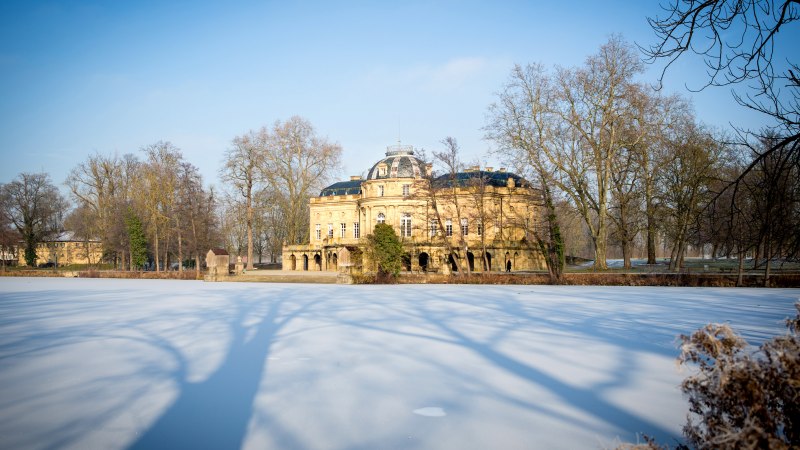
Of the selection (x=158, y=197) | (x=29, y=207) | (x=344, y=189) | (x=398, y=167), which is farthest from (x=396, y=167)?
(x=29, y=207)

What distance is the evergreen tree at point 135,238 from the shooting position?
144 feet

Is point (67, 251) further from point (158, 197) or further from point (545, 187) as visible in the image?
point (545, 187)

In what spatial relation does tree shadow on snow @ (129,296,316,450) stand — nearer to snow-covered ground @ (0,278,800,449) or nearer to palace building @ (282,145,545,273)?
snow-covered ground @ (0,278,800,449)

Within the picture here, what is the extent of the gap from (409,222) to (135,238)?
2346 cm

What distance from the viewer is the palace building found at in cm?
4278

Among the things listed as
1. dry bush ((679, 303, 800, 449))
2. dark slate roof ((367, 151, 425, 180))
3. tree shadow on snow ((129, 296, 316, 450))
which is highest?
dark slate roof ((367, 151, 425, 180))

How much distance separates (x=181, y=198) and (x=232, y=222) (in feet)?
83.4

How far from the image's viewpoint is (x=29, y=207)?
58656 millimetres

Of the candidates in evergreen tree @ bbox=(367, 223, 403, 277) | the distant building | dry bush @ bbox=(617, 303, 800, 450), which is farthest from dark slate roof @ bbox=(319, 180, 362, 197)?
dry bush @ bbox=(617, 303, 800, 450)

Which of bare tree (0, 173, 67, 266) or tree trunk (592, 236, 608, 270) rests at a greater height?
bare tree (0, 173, 67, 266)

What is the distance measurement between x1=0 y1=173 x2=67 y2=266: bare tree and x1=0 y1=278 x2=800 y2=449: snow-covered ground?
5465cm

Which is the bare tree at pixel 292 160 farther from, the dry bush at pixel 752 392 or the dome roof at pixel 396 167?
the dry bush at pixel 752 392

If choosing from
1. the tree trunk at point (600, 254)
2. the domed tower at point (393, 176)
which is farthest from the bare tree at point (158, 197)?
the tree trunk at point (600, 254)

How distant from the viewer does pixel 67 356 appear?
741cm
